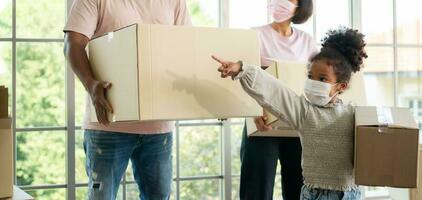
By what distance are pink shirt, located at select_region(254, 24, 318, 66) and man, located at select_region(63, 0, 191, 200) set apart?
37 centimetres

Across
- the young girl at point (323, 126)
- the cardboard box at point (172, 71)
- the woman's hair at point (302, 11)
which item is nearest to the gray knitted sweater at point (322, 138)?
the young girl at point (323, 126)

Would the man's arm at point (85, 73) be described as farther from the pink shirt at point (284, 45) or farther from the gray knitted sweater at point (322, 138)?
the pink shirt at point (284, 45)

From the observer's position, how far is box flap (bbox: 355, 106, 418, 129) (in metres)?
1.47

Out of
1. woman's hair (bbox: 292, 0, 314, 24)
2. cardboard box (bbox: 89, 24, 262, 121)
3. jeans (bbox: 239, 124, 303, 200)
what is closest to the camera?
cardboard box (bbox: 89, 24, 262, 121)

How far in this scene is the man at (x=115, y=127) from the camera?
1.56m

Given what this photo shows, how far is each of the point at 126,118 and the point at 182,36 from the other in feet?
0.90

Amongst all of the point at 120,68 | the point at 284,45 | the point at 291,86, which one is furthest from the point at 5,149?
the point at 284,45

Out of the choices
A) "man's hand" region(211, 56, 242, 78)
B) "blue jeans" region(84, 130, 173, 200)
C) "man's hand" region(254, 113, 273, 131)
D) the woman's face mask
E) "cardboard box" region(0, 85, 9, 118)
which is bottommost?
"blue jeans" region(84, 130, 173, 200)

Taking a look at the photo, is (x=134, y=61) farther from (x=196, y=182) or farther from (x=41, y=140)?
(x=196, y=182)

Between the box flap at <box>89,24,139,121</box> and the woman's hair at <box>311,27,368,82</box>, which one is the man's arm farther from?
the woman's hair at <box>311,27,368,82</box>

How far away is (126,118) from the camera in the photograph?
4.55 feet

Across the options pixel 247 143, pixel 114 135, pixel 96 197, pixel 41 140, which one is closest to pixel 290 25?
pixel 247 143

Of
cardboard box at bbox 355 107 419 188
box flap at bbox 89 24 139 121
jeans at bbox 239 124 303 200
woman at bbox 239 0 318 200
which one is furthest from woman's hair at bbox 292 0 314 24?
box flap at bbox 89 24 139 121

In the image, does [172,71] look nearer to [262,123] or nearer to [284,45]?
[262,123]
